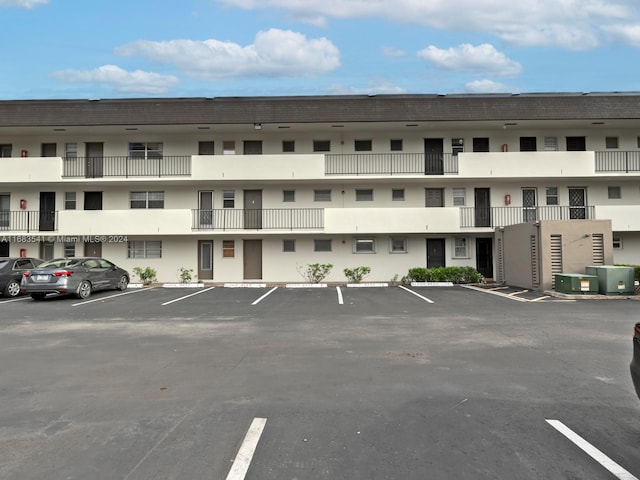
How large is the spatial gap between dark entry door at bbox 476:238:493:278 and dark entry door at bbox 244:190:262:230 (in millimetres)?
10959

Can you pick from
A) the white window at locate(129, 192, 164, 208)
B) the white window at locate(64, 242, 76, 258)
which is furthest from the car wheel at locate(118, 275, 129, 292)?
the white window at locate(64, 242, 76, 258)

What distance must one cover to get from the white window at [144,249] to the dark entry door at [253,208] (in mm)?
4686

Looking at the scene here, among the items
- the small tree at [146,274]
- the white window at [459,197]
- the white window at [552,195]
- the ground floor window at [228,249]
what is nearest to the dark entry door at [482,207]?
the white window at [459,197]

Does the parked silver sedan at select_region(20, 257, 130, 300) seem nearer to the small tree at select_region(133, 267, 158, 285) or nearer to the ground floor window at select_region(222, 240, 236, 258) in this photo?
the small tree at select_region(133, 267, 158, 285)

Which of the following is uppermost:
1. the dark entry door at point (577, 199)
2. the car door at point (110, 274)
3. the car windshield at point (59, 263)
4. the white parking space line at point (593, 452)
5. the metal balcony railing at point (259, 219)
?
the dark entry door at point (577, 199)

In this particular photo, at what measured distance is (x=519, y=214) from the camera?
72.9 ft

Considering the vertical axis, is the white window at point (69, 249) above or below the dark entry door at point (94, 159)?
below

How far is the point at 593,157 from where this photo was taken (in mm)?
21188

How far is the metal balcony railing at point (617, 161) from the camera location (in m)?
22.0

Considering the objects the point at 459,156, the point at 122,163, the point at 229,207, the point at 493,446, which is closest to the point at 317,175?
the point at 229,207

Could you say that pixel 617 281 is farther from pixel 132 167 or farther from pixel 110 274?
pixel 132 167

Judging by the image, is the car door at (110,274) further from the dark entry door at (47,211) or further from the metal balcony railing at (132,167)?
the dark entry door at (47,211)

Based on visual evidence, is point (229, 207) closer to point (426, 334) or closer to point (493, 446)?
point (426, 334)

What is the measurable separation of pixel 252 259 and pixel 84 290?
8.55 m
